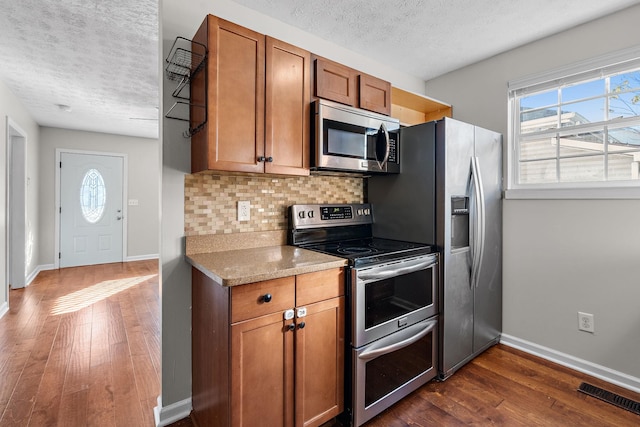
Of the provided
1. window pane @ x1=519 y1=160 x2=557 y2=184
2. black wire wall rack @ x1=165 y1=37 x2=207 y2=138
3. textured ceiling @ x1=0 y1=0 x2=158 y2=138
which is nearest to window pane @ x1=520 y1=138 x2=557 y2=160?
window pane @ x1=519 y1=160 x2=557 y2=184

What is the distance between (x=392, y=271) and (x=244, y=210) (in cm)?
97

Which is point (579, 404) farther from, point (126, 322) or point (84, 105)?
point (84, 105)

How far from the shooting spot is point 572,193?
2.23m

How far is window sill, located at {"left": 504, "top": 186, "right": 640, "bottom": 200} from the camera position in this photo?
78.9 inches

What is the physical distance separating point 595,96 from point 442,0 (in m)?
1.32

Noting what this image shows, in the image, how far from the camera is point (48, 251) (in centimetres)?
529

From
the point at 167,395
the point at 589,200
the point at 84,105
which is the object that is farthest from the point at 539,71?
the point at 84,105

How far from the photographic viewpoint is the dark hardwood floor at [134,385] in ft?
5.68

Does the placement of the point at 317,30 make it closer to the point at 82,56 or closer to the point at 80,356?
the point at 82,56

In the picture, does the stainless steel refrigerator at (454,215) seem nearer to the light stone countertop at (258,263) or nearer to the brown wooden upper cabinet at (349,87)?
the brown wooden upper cabinet at (349,87)

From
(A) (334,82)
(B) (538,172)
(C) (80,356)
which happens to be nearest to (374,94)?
(A) (334,82)

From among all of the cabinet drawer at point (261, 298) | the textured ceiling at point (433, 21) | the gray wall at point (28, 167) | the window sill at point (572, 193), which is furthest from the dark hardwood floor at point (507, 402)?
the gray wall at point (28, 167)

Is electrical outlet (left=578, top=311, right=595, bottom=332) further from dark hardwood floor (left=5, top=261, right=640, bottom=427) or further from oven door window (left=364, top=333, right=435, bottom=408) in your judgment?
oven door window (left=364, top=333, right=435, bottom=408)

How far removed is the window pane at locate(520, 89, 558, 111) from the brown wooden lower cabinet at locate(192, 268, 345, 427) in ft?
7.25
